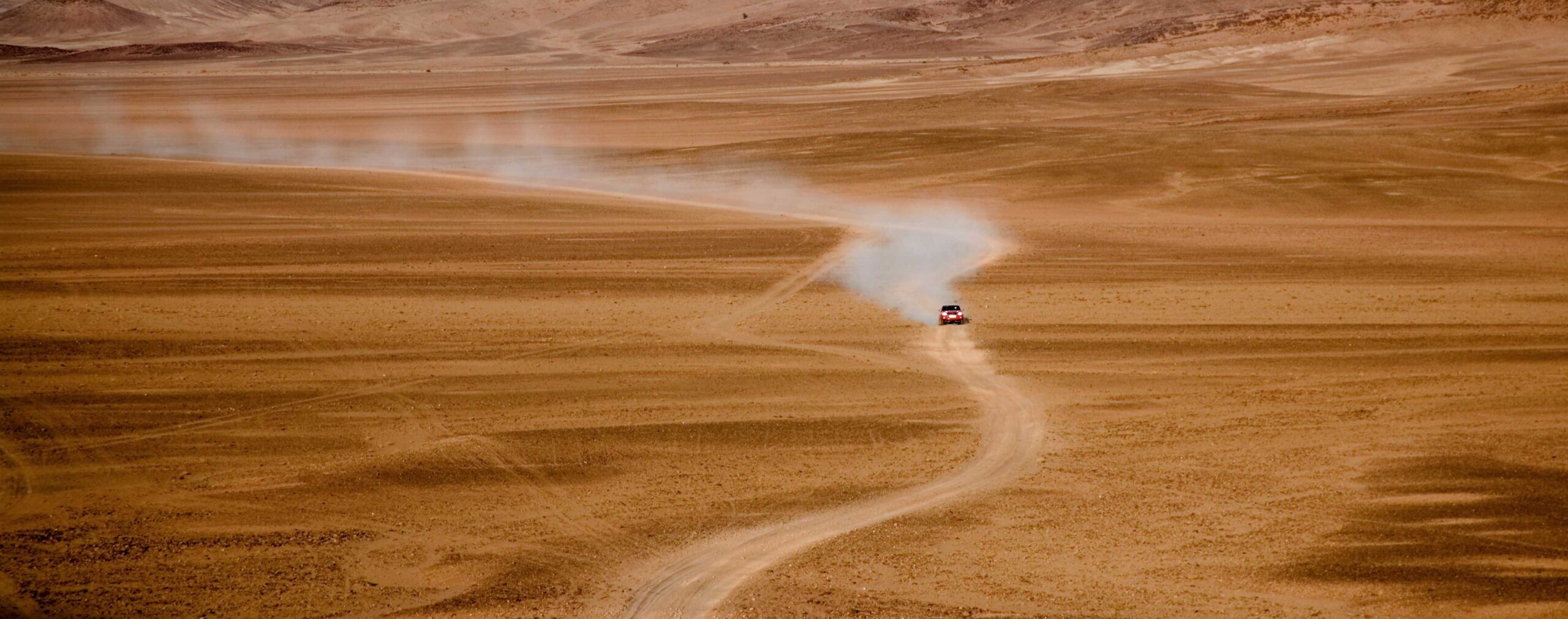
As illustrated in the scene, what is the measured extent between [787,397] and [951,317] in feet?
17.5

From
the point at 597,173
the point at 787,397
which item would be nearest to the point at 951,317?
the point at 787,397

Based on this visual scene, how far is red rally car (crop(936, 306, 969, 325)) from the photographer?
1016 inches

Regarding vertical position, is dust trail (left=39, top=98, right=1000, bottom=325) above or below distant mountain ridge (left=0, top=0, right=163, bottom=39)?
below

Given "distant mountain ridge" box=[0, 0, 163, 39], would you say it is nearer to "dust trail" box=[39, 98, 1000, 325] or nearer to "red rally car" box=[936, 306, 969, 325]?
"dust trail" box=[39, 98, 1000, 325]

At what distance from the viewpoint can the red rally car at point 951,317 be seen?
84.6 ft

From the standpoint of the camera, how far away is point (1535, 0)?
80.0 m

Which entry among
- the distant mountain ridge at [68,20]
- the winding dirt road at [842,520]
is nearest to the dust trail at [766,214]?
the winding dirt road at [842,520]

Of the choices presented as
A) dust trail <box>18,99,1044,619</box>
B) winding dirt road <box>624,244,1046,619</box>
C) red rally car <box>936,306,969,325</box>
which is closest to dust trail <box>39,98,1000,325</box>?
dust trail <box>18,99,1044,619</box>

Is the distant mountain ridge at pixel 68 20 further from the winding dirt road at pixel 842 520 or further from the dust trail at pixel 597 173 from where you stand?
the winding dirt road at pixel 842 520

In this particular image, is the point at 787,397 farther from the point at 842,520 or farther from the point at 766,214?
the point at 766,214

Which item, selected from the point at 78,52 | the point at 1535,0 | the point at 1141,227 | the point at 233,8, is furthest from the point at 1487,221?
the point at 233,8

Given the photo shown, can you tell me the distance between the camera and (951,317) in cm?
2580

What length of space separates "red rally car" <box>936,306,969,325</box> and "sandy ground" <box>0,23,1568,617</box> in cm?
16

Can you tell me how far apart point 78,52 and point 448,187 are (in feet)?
339
